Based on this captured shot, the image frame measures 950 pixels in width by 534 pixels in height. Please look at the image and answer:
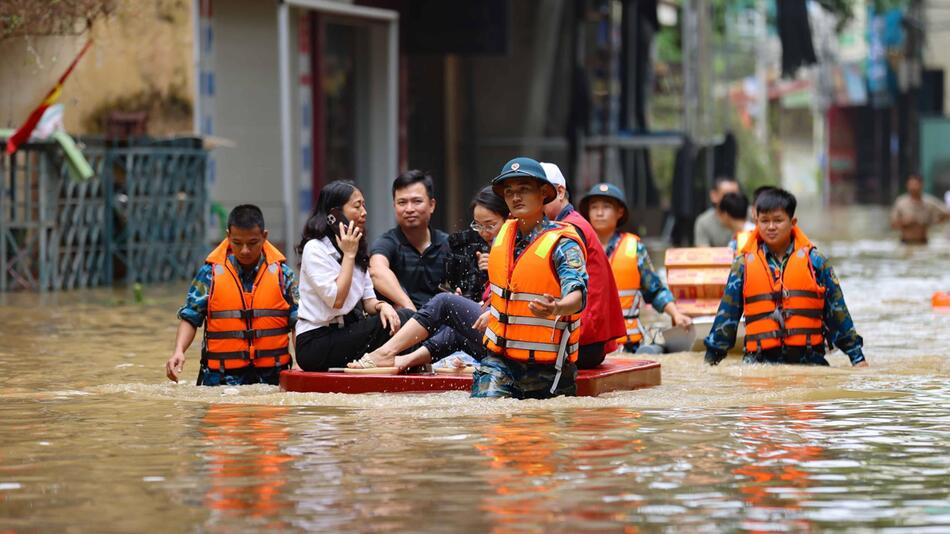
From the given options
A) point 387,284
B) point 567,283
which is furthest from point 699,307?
point 567,283

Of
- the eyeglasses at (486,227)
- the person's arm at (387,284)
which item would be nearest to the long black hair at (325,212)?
the person's arm at (387,284)

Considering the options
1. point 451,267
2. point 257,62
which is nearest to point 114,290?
point 257,62

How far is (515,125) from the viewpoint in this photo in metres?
31.0

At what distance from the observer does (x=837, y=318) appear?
12.1 metres

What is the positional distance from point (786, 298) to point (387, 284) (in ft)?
8.57

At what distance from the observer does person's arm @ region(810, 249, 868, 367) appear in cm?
1212

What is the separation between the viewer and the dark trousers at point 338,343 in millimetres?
11086

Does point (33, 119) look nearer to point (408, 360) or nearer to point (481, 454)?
point (408, 360)

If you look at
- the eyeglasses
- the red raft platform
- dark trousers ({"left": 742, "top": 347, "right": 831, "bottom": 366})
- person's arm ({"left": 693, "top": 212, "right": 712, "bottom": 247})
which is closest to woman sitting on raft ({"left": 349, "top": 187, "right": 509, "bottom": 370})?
the eyeglasses

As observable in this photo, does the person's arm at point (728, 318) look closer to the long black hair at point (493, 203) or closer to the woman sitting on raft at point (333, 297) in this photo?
the long black hair at point (493, 203)

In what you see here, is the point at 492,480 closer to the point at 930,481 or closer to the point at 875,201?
the point at 930,481

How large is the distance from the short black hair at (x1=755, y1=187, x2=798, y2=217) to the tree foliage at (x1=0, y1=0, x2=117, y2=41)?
29.8 feet

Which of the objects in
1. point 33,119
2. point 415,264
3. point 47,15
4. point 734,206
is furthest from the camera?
point 33,119

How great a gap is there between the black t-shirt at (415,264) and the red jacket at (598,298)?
1.25 m
